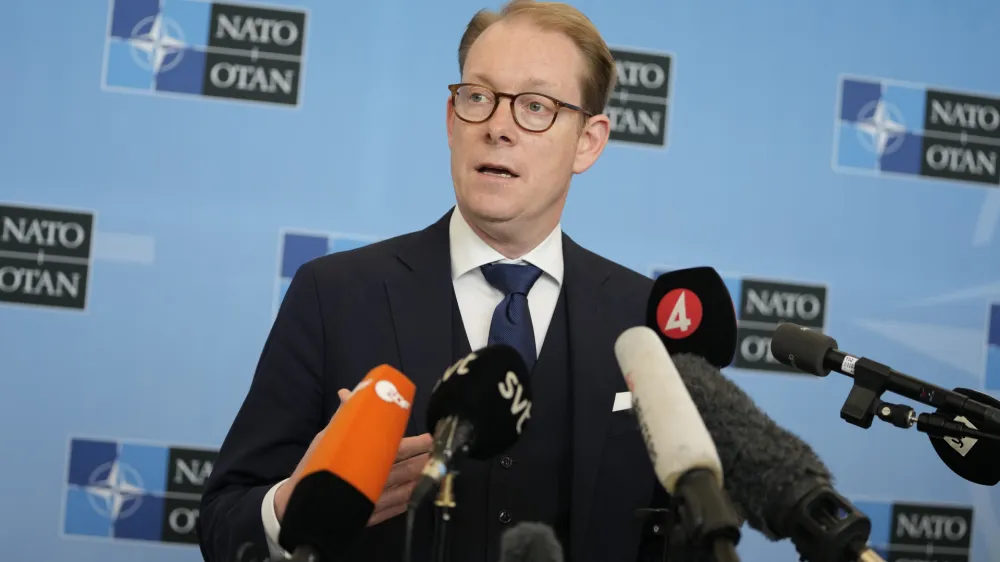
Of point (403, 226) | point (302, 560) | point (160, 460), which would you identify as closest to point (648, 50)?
point (403, 226)

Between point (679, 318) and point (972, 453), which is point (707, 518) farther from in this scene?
point (972, 453)

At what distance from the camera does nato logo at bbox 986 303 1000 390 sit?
341 cm

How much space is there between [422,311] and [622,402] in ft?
1.20

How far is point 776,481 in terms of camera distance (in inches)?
41.3

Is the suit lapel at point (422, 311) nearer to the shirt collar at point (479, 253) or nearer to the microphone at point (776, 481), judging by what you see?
the shirt collar at point (479, 253)

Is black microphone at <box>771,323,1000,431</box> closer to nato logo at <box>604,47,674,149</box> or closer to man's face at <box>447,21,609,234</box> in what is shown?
man's face at <box>447,21,609,234</box>

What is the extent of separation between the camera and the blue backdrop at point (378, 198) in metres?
2.99

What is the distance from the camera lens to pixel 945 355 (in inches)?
134

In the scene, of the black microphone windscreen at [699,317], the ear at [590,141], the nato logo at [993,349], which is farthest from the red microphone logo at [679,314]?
the nato logo at [993,349]

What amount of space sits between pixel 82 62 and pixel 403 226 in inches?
39.5

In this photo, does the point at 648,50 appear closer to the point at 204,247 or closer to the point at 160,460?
the point at 204,247

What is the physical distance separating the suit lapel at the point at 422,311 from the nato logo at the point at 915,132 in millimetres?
1872

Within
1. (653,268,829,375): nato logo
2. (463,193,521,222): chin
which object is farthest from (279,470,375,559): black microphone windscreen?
(653,268,829,375): nato logo

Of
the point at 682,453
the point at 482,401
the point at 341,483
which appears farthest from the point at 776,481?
the point at 341,483
